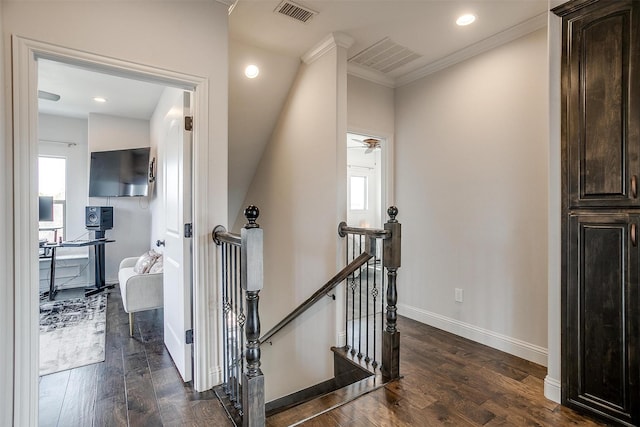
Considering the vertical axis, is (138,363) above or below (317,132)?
below

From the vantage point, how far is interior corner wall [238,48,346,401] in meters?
2.87

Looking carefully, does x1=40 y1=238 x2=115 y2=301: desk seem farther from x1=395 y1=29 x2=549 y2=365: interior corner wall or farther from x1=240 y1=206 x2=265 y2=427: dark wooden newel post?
x1=395 y1=29 x2=549 y2=365: interior corner wall

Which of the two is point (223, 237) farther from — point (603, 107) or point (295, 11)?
point (603, 107)

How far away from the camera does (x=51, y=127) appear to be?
16.4 ft

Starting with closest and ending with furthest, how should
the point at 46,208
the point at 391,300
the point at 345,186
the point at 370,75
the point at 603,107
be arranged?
the point at 603,107 → the point at 391,300 → the point at 345,186 → the point at 370,75 → the point at 46,208

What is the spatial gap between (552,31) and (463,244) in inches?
72.4

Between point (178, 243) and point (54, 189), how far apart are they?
170 inches

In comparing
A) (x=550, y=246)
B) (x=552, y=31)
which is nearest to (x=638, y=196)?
(x=550, y=246)

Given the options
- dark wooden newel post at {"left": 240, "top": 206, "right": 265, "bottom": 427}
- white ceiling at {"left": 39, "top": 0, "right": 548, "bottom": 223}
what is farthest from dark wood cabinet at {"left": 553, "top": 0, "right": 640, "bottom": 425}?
dark wooden newel post at {"left": 240, "top": 206, "right": 265, "bottom": 427}

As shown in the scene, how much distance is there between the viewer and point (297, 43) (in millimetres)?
2934

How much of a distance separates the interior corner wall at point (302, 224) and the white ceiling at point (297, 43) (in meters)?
0.21

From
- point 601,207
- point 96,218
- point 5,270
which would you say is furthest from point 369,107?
point 96,218

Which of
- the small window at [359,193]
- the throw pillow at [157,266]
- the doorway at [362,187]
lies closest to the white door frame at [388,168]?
the throw pillow at [157,266]

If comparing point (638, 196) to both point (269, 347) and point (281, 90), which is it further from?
point (269, 347)
